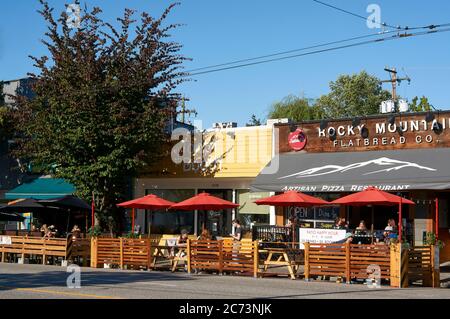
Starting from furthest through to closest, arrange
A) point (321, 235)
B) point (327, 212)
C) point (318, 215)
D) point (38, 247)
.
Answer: point (318, 215), point (327, 212), point (38, 247), point (321, 235)

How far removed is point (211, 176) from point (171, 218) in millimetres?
3442

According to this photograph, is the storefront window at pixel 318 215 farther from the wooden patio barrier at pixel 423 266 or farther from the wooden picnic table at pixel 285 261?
the wooden patio barrier at pixel 423 266

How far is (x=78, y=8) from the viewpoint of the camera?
94.9 feet

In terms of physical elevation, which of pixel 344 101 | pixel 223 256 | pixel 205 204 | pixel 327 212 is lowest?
pixel 223 256

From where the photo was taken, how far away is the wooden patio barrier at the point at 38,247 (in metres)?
24.5

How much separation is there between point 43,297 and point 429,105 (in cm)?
4454

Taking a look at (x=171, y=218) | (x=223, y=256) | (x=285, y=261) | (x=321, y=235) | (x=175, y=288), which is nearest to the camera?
(x=175, y=288)

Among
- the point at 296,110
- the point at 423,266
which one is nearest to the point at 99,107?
the point at 423,266

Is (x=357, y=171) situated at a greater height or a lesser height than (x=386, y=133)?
lesser

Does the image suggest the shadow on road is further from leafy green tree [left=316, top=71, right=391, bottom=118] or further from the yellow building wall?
leafy green tree [left=316, top=71, right=391, bottom=118]

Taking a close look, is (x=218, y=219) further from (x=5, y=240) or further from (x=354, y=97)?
(x=354, y=97)

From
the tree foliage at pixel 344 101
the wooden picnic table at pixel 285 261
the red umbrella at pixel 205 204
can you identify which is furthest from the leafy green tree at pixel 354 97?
the wooden picnic table at pixel 285 261

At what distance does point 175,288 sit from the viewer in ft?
52.1

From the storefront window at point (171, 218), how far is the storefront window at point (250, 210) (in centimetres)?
260
